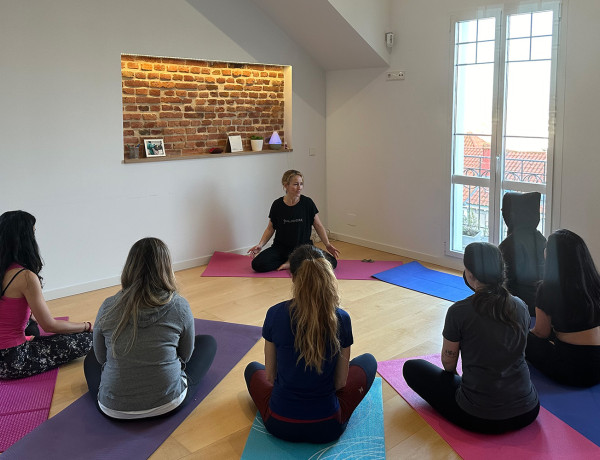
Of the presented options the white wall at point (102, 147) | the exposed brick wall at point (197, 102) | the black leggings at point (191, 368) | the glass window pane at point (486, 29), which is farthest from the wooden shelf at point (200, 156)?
the black leggings at point (191, 368)

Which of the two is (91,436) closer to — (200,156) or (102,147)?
(102,147)

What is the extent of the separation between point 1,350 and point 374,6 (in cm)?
450

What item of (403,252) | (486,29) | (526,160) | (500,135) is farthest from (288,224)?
(486,29)

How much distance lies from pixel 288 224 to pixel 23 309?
2870mm

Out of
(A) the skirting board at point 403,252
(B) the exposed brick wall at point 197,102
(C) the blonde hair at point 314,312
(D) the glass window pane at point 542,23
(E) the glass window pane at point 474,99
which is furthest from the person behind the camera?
(A) the skirting board at point 403,252

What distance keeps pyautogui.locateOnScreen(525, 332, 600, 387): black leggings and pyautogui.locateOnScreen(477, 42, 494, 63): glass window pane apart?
2.87 meters

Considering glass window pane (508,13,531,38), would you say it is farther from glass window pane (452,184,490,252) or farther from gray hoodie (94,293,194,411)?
gray hoodie (94,293,194,411)

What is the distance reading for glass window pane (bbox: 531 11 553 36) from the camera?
16.3 ft

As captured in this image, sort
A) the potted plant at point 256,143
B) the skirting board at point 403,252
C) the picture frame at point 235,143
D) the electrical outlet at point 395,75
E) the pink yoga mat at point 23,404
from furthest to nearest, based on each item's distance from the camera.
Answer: the potted plant at point 256,143, the picture frame at point 235,143, the electrical outlet at point 395,75, the skirting board at point 403,252, the pink yoga mat at point 23,404

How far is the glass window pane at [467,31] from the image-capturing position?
5.52 metres

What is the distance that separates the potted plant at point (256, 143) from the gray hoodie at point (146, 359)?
3.68 metres

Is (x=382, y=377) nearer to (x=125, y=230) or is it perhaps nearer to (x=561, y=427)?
Answer: (x=561, y=427)

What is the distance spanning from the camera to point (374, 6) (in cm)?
608

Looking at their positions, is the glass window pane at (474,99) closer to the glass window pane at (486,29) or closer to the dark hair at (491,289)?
the glass window pane at (486,29)
